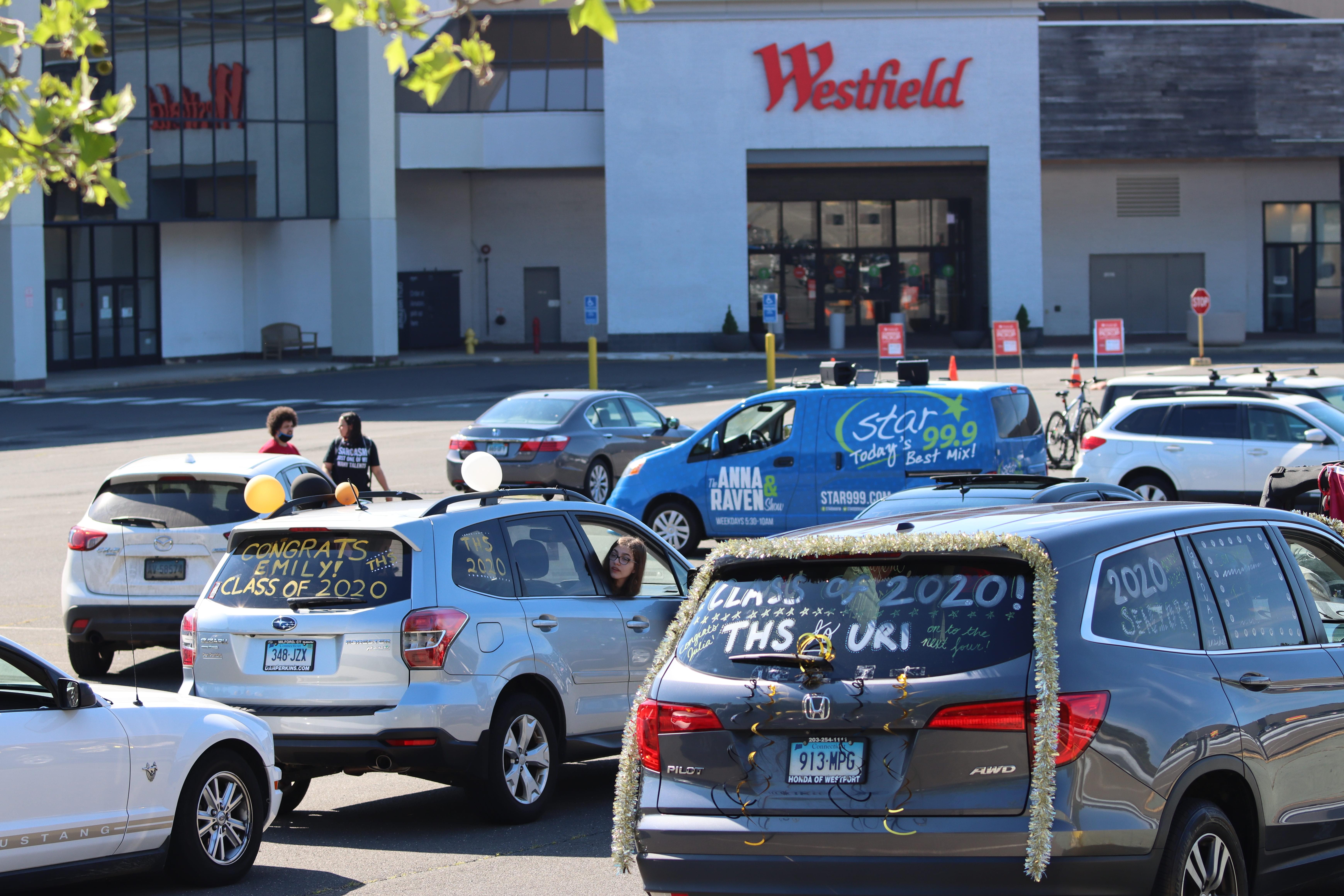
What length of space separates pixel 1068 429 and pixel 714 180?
24753 millimetres

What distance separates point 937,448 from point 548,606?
8.48 metres

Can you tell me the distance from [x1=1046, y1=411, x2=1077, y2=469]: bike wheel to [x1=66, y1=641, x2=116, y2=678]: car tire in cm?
1686

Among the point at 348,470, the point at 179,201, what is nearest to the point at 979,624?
the point at 348,470

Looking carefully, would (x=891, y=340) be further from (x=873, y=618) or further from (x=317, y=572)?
(x=873, y=618)

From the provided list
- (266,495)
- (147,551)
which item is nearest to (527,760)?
(266,495)

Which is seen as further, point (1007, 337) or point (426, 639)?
point (1007, 337)

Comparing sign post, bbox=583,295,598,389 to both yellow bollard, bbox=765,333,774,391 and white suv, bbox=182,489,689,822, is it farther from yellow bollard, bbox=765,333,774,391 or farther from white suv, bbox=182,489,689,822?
white suv, bbox=182,489,689,822

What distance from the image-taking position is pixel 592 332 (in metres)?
53.2

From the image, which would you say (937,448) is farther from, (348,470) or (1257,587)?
(1257,587)

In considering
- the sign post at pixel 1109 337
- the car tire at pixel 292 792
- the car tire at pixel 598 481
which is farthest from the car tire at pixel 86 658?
the sign post at pixel 1109 337

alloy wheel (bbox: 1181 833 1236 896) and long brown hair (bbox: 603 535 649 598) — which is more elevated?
long brown hair (bbox: 603 535 649 598)

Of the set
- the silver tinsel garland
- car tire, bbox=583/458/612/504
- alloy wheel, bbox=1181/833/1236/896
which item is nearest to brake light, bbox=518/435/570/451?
car tire, bbox=583/458/612/504

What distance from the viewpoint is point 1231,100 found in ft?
159

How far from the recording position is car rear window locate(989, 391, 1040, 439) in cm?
1623
